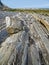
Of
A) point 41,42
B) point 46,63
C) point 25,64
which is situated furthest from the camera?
point 41,42

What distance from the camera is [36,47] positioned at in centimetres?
→ 1138

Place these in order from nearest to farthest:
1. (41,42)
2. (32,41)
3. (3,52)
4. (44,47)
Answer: (3,52) → (44,47) → (41,42) → (32,41)

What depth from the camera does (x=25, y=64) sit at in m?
8.89

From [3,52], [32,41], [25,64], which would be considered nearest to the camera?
[25,64]

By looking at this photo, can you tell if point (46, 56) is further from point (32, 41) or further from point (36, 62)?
point (32, 41)

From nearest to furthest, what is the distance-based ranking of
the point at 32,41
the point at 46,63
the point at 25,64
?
the point at 25,64 → the point at 46,63 → the point at 32,41

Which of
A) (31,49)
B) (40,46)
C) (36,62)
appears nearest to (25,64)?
(36,62)

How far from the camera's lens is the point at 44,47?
1115 cm

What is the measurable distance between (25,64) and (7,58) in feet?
3.03

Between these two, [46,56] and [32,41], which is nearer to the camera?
[46,56]

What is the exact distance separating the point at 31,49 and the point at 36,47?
1.91ft

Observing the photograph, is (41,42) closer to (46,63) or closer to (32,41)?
(32,41)

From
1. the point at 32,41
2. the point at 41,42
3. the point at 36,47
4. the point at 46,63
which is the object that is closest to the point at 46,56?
the point at 46,63

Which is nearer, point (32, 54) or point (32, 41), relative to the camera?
point (32, 54)
